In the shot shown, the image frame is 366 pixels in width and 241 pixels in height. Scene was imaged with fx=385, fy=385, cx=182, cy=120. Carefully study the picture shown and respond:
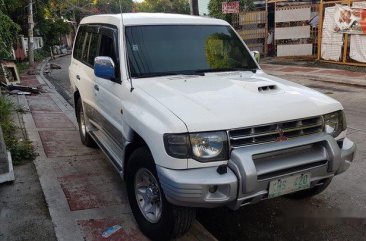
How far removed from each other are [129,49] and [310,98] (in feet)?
6.20

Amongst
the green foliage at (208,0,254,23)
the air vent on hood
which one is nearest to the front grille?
the air vent on hood

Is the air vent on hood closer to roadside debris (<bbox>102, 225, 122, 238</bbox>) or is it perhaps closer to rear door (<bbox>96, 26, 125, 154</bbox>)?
rear door (<bbox>96, 26, 125, 154</bbox>)

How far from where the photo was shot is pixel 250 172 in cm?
279

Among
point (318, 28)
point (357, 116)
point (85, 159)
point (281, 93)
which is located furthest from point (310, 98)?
point (318, 28)

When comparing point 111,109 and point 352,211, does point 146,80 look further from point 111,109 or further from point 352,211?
point 352,211

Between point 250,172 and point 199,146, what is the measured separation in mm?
425

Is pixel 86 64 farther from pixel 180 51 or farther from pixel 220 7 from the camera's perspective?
pixel 220 7

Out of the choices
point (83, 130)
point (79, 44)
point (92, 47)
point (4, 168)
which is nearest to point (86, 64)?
point (92, 47)

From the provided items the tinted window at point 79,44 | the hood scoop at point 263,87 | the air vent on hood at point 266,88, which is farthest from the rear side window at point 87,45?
the air vent on hood at point 266,88

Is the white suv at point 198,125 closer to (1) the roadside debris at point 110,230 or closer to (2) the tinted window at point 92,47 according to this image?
(1) the roadside debris at point 110,230

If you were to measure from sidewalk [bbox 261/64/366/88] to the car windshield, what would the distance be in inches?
306

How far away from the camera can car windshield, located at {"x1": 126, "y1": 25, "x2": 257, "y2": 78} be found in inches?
158

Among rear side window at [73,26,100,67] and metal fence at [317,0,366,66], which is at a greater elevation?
rear side window at [73,26,100,67]

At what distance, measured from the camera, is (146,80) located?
12.5 feet
